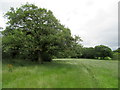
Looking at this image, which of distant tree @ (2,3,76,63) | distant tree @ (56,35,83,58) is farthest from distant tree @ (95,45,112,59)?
distant tree @ (2,3,76,63)

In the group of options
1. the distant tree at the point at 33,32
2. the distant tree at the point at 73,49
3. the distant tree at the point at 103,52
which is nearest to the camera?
the distant tree at the point at 33,32

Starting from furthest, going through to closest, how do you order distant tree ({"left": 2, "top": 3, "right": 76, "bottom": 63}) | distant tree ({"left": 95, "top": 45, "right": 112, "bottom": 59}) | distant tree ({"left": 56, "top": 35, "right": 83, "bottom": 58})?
distant tree ({"left": 95, "top": 45, "right": 112, "bottom": 59}) → distant tree ({"left": 56, "top": 35, "right": 83, "bottom": 58}) → distant tree ({"left": 2, "top": 3, "right": 76, "bottom": 63})

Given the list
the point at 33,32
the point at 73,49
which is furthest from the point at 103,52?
the point at 33,32

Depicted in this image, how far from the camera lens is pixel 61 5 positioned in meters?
11.2

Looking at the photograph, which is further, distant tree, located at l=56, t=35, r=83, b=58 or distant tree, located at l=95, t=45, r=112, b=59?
distant tree, located at l=95, t=45, r=112, b=59

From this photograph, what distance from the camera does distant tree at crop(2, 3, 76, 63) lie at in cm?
866

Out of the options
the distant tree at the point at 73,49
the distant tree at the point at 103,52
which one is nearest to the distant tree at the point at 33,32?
the distant tree at the point at 73,49

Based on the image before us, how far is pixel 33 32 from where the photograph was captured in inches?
366

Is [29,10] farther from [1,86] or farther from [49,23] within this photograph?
[1,86]

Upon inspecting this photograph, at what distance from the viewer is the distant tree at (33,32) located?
866cm

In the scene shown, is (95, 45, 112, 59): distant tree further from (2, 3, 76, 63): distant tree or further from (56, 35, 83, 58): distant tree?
(2, 3, 76, 63): distant tree

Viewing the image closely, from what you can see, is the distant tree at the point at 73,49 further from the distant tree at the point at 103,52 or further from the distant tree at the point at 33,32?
the distant tree at the point at 103,52

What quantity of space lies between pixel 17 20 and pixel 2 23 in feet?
9.56

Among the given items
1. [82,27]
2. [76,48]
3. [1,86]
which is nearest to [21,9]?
[76,48]
